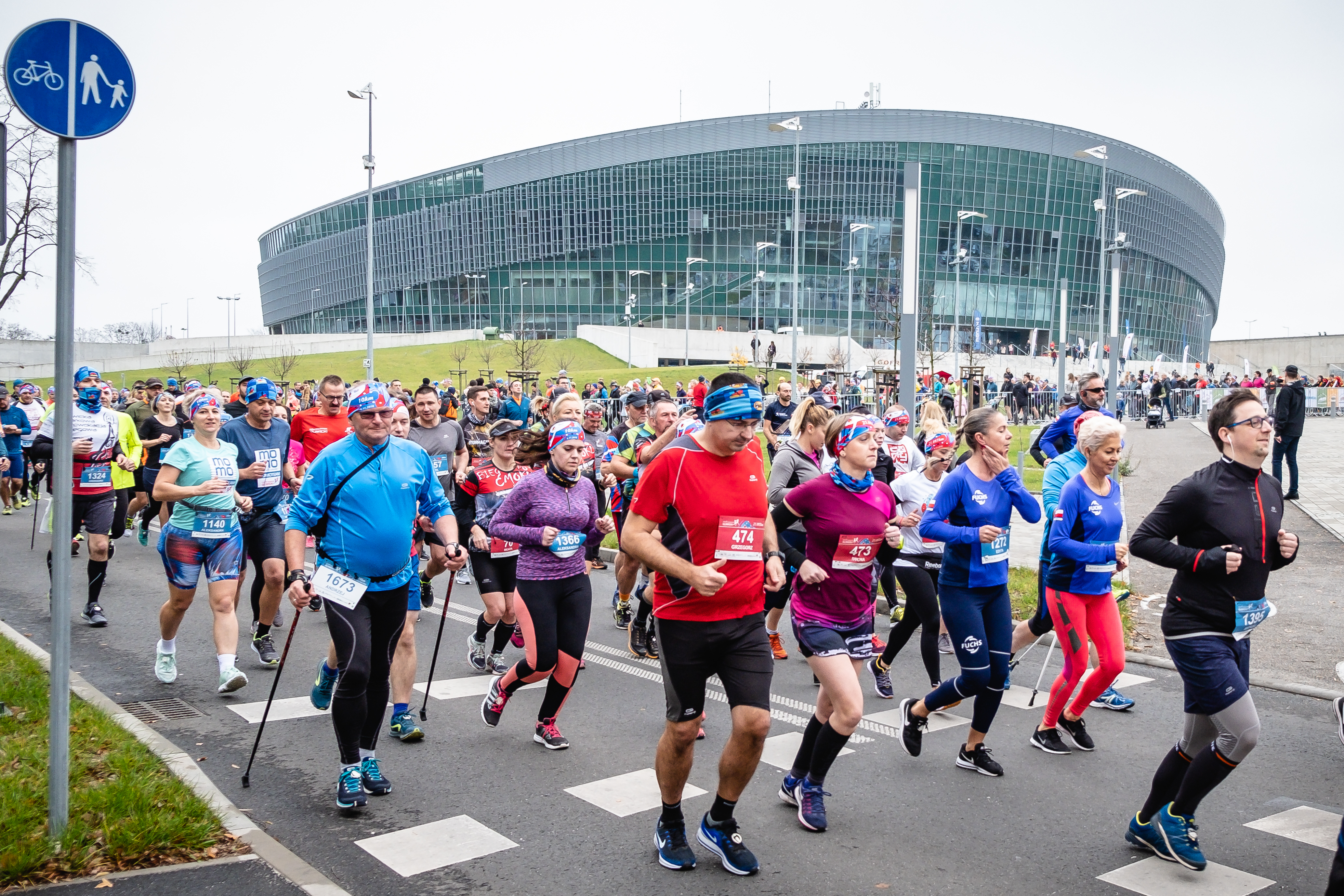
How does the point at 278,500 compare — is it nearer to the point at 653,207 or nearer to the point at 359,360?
the point at 359,360

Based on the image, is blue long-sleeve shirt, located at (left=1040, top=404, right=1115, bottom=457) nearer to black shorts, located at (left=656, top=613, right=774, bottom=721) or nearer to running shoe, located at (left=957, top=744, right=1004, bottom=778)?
running shoe, located at (left=957, top=744, right=1004, bottom=778)

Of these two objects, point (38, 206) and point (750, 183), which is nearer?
point (38, 206)

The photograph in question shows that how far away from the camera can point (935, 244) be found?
9800 centimetres

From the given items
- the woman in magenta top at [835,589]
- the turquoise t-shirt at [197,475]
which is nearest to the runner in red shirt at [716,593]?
the woman in magenta top at [835,589]

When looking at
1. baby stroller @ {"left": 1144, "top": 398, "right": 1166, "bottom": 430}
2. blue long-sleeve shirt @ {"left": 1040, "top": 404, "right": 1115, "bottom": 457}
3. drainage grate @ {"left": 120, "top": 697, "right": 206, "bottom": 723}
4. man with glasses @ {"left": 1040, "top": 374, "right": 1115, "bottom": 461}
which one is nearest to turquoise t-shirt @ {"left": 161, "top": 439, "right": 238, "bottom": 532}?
drainage grate @ {"left": 120, "top": 697, "right": 206, "bottom": 723}

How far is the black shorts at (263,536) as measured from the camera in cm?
817

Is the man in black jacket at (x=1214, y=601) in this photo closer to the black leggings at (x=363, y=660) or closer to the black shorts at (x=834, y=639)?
the black shorts at (x=834, y=639)

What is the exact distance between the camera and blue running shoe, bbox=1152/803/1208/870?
4559mm

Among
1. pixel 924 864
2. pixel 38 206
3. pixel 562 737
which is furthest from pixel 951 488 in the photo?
pixel 38 206

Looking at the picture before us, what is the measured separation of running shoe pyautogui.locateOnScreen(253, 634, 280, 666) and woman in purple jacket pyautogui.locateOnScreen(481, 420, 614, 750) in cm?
251

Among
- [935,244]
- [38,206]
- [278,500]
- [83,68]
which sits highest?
[935,244]

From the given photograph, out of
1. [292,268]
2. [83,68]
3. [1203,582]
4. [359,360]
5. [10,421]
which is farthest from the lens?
[292,268]

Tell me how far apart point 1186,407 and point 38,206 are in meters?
37.6

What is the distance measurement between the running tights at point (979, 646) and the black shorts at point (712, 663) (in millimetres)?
1798
